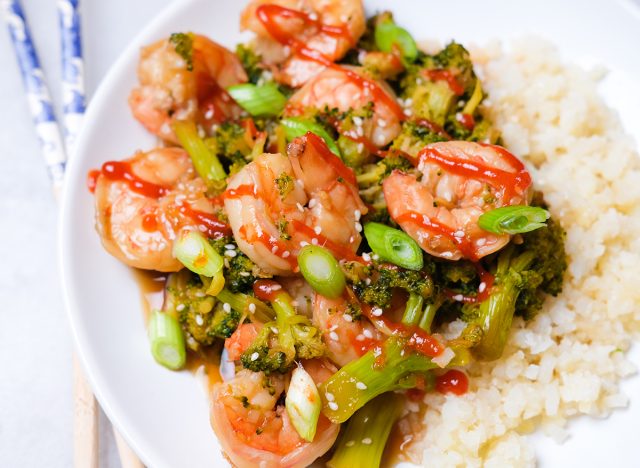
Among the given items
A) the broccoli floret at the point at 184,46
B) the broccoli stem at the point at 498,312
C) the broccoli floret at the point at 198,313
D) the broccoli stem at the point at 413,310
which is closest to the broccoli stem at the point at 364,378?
the broccoli stem at the point at 413,310

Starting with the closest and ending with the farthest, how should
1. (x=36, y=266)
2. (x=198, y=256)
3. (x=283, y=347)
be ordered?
(x=283, y=347) < (x=198, y=256) < (x=36, y=266)

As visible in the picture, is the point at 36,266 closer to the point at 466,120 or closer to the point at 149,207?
the point at 149,207

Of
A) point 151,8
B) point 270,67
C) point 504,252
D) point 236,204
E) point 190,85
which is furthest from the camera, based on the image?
point 151,8

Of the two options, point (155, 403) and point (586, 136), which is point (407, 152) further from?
point (155, 403)

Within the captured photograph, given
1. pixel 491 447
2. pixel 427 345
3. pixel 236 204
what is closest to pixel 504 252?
pixel 427 345

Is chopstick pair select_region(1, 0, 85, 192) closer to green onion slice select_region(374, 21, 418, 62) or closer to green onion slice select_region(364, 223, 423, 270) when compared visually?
green onion slice select_region(374, 21, 418, 62)

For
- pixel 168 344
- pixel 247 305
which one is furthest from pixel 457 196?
pixel 168 344
